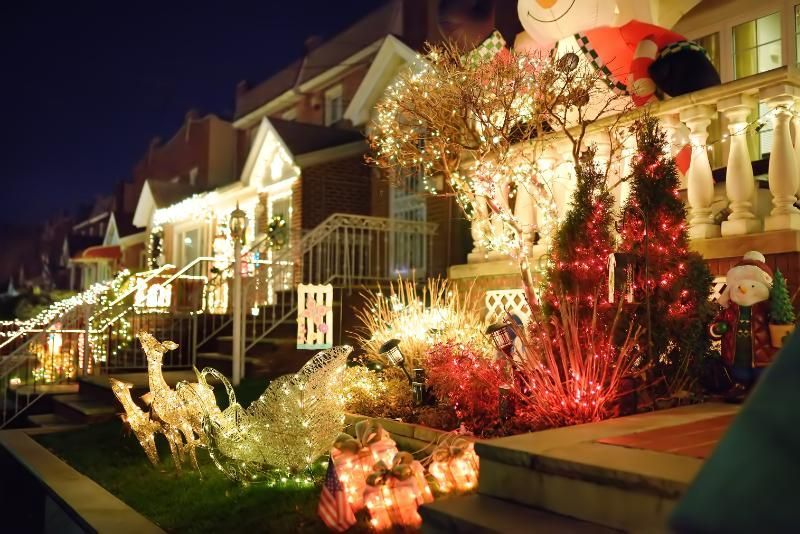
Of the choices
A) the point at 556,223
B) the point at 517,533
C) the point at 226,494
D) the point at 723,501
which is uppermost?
the point at 556,223

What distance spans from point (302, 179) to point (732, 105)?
9.60 meters

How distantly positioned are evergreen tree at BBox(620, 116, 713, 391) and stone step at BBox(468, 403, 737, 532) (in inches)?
50.7

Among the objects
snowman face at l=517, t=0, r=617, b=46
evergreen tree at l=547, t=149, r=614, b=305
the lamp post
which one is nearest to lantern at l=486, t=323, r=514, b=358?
evergreen tree at l=547, t=149, r=614, b=305

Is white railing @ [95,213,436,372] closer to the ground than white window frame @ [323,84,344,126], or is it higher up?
closer to the ground

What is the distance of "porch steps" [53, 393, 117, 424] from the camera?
907 cm

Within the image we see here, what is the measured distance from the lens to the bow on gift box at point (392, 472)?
407 cm

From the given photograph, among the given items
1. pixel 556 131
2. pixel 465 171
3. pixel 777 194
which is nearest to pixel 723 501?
pixel 777 194

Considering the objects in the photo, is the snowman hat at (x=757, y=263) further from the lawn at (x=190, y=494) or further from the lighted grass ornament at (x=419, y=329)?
the lawn at (x=190, y=494)

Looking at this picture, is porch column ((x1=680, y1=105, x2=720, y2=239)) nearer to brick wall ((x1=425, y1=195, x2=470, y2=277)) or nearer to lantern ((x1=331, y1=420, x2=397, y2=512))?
lantern ((x1=331, y1=420, x2=397, y2=512))

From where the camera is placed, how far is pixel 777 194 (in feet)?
20.4

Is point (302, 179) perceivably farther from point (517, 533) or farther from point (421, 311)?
point (517, 533)

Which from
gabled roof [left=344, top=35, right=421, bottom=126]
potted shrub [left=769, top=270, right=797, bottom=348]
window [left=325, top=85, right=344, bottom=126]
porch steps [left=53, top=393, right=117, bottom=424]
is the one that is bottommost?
porch steps [left=53, top=393, right=117, bottom=424]

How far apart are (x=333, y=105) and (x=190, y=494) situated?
1583 centimetres

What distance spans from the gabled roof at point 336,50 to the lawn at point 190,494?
42.7 ft
